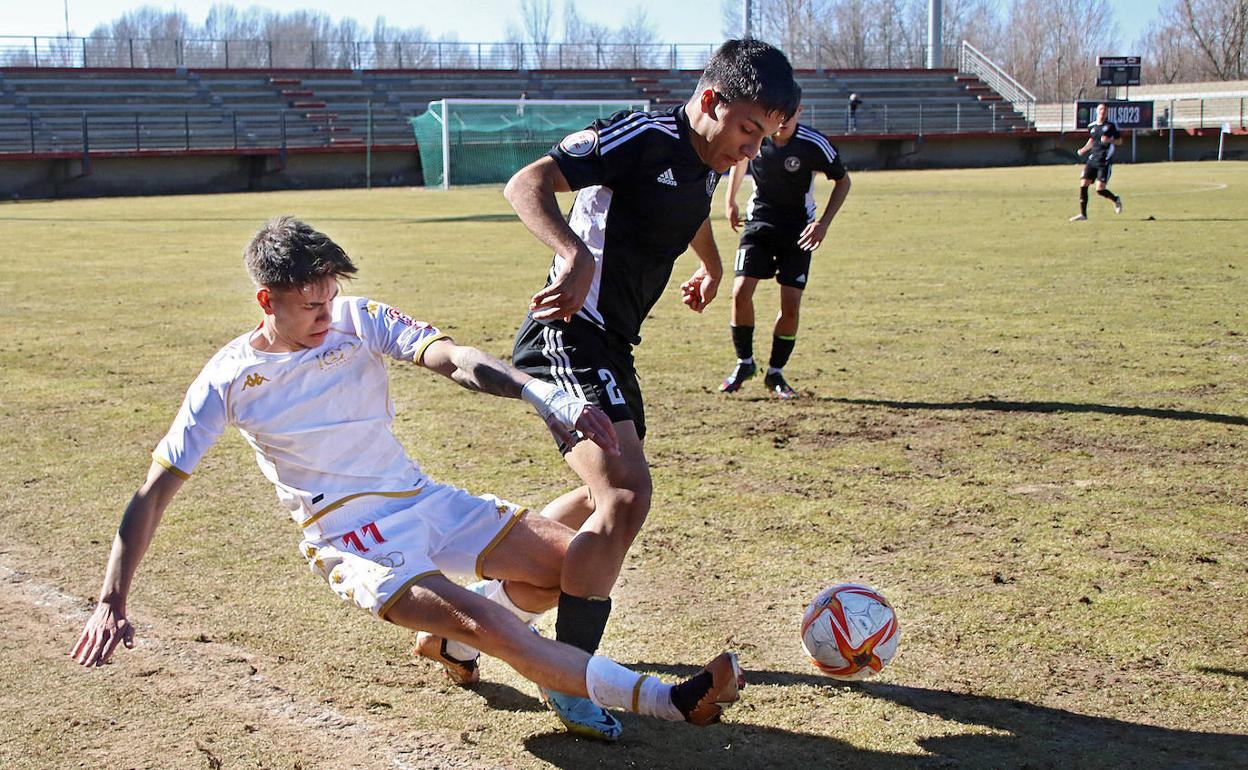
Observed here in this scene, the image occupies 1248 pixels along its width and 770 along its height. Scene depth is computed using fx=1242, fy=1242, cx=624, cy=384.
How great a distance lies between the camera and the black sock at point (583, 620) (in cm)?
383

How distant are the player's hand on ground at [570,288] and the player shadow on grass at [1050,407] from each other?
188 inches

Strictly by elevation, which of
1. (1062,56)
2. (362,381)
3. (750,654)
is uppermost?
(1062,56)

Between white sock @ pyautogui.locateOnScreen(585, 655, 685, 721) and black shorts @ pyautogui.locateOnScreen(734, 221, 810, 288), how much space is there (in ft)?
19.2

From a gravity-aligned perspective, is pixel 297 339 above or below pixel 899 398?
above

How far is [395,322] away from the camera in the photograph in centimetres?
387

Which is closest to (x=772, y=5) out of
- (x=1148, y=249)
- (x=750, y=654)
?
(x=1148, y=249)

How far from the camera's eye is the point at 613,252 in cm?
428

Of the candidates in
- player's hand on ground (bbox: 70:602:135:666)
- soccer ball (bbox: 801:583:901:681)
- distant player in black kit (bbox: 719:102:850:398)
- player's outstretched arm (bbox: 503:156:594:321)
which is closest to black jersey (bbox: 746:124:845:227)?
distant player in black kit (bbox: 719:102:850:398)

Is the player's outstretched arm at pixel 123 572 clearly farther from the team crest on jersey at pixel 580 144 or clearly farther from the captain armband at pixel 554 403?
the team crest on jersey at pixel 580 144

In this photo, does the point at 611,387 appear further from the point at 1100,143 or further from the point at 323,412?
the point at 1100,143

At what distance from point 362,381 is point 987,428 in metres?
4.83

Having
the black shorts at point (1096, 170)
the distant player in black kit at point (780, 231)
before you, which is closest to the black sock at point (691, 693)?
the distant player in black kit at point (780, 231)

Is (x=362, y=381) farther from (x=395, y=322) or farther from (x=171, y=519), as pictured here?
(x=171, y=519)

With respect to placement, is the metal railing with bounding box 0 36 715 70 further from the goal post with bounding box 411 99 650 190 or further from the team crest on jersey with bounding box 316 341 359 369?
the team crest on jersey with bounding box 316 341 359 369
